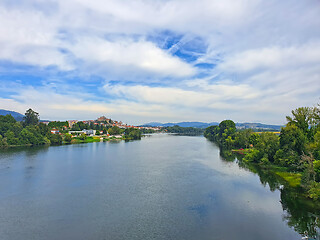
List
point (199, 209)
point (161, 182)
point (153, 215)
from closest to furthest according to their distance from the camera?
point (153, 215)
point (199, 209)
point (161, 182)

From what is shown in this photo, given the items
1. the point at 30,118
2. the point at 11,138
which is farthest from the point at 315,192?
the point at 30,118

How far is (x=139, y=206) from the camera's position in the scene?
1611 centimetres

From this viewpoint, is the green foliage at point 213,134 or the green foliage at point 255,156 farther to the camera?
the green foliage at point 213,134

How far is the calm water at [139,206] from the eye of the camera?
41.2 feet

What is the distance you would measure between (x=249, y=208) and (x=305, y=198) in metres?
5.66

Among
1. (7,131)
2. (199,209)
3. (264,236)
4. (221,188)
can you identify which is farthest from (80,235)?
(7,131)

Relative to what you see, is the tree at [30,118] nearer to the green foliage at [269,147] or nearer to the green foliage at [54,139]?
the green foliage at [54,139]

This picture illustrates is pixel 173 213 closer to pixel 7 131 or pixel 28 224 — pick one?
pixel 28 224

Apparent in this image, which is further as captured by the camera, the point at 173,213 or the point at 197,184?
the point at 197,184

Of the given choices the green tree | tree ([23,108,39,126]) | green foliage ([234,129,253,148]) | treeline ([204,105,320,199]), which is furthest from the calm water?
tree ([23,108,39,126])

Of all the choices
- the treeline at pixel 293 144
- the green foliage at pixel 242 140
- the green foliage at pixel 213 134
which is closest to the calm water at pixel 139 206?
the treeline at pixel 293 144

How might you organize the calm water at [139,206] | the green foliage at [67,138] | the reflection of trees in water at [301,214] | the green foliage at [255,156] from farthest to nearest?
the green foliage at [67,138], the green foliage at [255,156], the reflection of trees in water at [301,214], the calm water at [139,206]

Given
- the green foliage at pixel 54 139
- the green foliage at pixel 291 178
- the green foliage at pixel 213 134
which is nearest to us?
the green foliage at pixel 291 178

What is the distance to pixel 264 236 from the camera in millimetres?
12125
